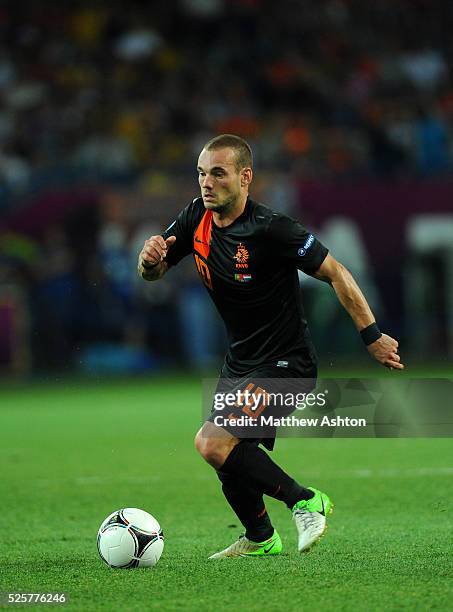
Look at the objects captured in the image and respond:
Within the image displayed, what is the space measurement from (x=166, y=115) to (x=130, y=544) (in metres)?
14.5

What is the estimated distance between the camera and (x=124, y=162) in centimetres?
1811

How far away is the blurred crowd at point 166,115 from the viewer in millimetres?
17078

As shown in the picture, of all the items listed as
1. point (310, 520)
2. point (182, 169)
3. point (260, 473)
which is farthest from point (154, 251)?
point (182, 169)

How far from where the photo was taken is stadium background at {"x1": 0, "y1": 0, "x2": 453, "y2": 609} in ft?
55.4

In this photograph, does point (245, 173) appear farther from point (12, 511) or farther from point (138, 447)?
point (138, 447)

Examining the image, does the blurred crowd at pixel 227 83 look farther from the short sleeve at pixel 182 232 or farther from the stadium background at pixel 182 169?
the short sleeve at pixel 182 232

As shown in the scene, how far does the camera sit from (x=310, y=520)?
18.1 ft

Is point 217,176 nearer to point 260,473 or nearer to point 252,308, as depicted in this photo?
point 252,308

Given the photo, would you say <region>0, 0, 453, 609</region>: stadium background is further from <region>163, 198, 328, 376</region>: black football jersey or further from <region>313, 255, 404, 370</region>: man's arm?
<region>313, 255, 404, 370</region>: man's arm

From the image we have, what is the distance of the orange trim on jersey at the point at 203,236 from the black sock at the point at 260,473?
2.94 ft

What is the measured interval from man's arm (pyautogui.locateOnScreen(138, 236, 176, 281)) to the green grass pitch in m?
1.30

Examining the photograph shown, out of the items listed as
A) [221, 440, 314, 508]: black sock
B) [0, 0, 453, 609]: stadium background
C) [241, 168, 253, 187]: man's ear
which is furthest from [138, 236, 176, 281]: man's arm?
[0, 0, 453, 609]: stadium background

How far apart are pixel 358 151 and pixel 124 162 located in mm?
3630

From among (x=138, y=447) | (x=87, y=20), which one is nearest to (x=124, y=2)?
(x=87, y=20)
